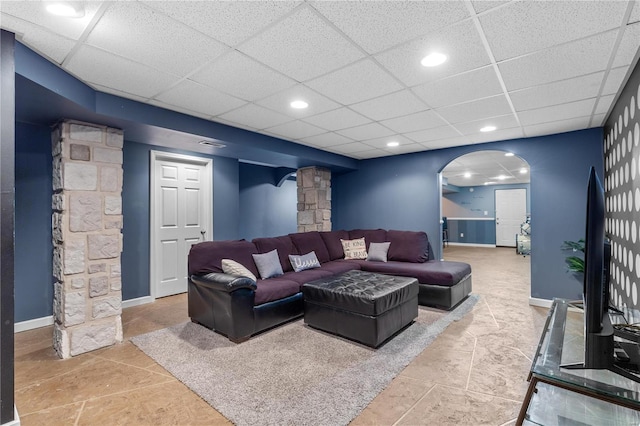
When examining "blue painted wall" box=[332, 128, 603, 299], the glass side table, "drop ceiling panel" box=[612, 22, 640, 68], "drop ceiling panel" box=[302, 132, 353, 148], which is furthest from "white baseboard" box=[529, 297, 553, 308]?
"drop ceiling panel" box=[302, 132, 353, 148]

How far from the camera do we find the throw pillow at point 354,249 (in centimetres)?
504

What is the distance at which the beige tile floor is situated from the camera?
1.82 meters

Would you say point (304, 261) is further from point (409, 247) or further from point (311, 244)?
point (409, 247)

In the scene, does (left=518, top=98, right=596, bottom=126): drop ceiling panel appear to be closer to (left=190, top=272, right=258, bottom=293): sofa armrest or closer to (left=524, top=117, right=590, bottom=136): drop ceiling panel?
(left=524, top=117, right=590, bottom=136): drop ceiling panel

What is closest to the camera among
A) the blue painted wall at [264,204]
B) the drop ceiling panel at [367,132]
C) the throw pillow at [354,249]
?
the drop ceiling panel at [367,132]

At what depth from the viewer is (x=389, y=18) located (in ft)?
5.38

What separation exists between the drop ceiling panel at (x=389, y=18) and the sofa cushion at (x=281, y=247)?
2.69 metres

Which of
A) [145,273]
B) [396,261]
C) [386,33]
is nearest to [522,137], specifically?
[396,261]

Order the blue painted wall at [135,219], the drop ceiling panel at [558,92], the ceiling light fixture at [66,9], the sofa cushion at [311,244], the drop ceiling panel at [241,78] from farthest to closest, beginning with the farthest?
the sofa cushion at [311,244], the blue painted wall at [135,219], the drop ceiling panel at [558,92], the drop ceiling panel at [241,78], the ceiling light fixture at [66,9]

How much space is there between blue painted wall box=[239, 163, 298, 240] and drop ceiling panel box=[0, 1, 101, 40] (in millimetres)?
4883

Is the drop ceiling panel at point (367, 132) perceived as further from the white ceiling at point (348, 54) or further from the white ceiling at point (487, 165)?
the white ceiling at point (487, 165)

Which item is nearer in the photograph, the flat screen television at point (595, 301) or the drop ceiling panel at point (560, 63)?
the flat screen television at point (595, 301)

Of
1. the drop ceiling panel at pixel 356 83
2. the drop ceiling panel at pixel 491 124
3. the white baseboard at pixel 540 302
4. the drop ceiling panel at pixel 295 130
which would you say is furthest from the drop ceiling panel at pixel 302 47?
the white baseboard at pixel 540 302

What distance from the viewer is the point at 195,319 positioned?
3.36 m
